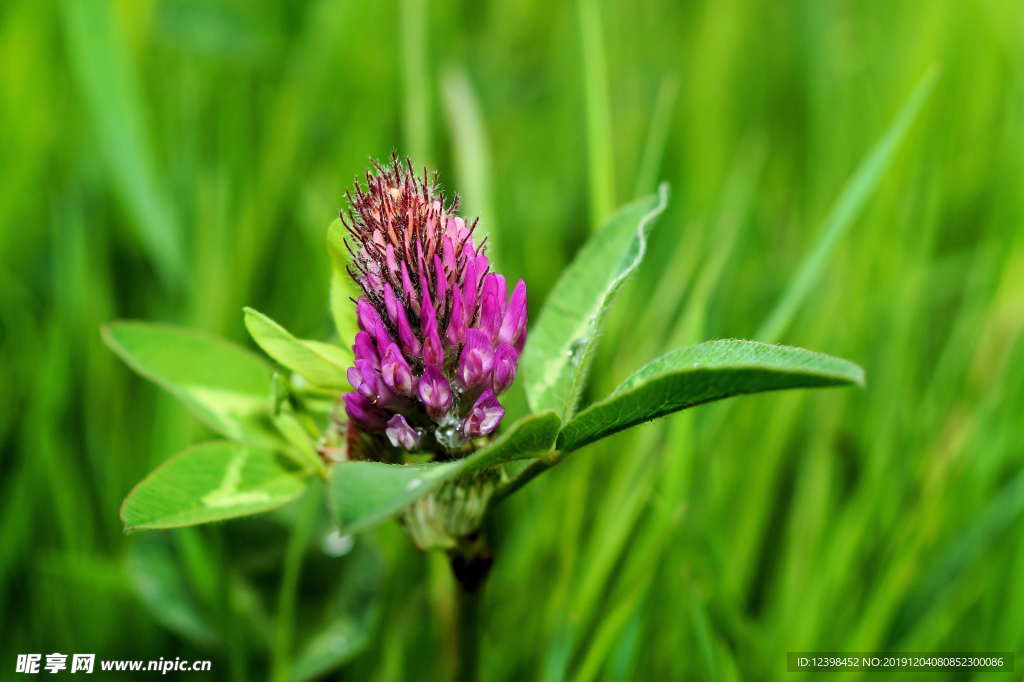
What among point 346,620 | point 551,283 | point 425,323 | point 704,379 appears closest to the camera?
point 704,379

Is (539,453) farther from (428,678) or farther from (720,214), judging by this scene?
(720,214)

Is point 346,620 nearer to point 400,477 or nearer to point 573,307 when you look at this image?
point 573,307

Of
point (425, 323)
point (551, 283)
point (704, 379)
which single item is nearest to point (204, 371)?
point (425, 323)

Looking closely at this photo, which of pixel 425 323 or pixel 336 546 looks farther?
pixel 336 546

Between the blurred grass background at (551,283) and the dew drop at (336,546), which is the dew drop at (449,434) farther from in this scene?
the dew drop at (336,546)

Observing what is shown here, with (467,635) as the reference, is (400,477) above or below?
above

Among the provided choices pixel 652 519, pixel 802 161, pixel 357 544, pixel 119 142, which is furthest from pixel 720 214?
pixel 119 142
